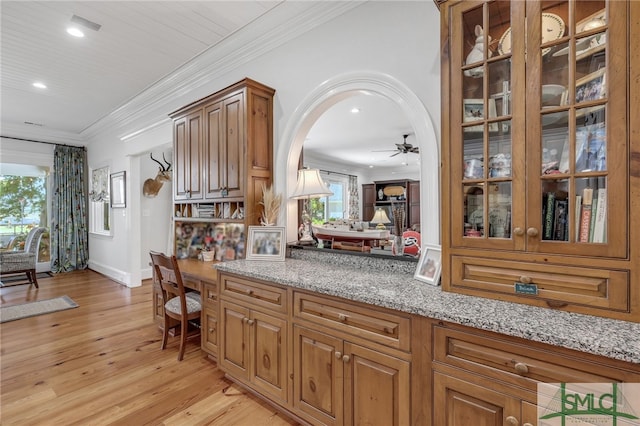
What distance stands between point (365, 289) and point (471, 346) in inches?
21.0

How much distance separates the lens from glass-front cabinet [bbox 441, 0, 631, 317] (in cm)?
111

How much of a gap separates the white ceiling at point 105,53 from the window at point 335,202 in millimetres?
3446

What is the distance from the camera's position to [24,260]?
489 centimetres

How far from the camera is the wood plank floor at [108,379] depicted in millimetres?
1938

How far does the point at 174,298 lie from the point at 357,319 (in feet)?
6.90

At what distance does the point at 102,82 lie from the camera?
3738 millimetres

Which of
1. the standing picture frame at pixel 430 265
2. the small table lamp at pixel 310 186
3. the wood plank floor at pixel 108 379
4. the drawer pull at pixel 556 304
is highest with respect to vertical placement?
the small table lamp at pixel 310 186

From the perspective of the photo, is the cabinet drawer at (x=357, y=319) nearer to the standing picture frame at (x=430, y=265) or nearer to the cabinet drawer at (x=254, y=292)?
the cabinet drawer at (x=254, y=292)

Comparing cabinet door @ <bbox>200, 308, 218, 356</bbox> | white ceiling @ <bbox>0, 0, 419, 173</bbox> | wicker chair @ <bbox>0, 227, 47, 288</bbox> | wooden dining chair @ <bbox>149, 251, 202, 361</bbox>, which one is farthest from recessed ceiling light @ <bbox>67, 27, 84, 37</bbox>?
wicker chair @ <bbox>0, 227, 47, 288</bbox>

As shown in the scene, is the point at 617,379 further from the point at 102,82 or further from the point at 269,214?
the point at 102,82

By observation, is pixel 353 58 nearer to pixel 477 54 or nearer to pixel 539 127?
pixel 477 54

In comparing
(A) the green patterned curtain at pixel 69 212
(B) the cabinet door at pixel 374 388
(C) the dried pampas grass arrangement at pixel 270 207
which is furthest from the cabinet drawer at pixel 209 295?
(A) the green patterned curtain at pixel 69 212

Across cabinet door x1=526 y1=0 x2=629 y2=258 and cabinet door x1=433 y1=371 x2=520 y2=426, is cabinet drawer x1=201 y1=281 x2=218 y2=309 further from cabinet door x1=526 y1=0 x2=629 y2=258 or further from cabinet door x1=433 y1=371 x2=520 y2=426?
cabinet door x1=526 y1=0 x2=629 y2=258

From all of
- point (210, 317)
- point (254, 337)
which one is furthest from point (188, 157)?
point (254, 337)
